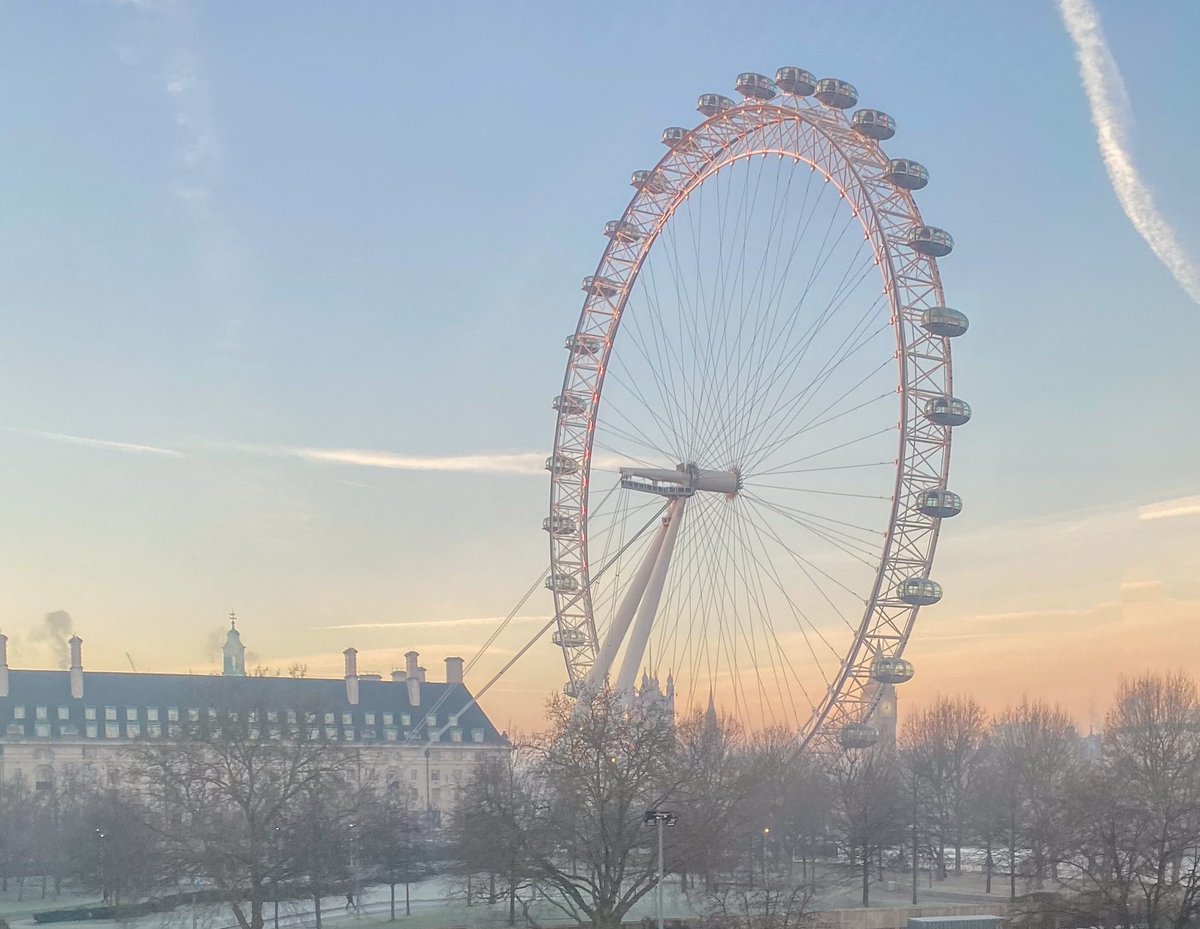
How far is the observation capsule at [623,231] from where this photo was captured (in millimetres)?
63406

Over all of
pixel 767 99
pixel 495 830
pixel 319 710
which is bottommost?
pixel 495 830

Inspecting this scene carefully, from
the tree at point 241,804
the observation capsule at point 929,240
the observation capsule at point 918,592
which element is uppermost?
the observation capsule at point 929,240

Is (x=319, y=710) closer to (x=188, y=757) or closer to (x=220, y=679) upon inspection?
(x=188, y=757)

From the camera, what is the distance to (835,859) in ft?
245

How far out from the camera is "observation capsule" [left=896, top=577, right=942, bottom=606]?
51.3m

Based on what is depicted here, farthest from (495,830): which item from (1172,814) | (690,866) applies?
(1172,814)

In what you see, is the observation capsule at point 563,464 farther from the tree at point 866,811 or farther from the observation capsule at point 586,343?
the tree at point 866,811

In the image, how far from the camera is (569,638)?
66812mm

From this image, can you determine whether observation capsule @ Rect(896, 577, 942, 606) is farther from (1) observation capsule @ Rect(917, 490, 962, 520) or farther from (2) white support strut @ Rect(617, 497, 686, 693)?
(2) white support strut @ Rect(617, 497, 686, 693)

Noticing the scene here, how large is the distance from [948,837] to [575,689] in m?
25.4

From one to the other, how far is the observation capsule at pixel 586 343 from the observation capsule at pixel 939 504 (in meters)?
18.8

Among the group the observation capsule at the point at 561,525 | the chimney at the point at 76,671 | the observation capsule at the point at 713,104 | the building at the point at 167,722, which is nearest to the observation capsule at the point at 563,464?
the observation capsule at the point at 561,525

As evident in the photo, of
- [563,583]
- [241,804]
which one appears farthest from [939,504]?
[241,804]

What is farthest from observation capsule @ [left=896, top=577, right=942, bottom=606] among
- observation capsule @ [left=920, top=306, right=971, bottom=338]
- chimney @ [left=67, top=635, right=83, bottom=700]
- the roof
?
chimney @ [left=67, top=635, right=83, bottom=700]
